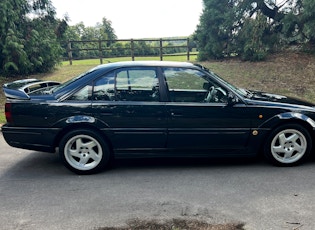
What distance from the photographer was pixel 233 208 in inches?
131

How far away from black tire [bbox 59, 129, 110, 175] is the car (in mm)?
13

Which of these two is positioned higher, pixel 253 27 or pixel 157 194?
pixel 253 27

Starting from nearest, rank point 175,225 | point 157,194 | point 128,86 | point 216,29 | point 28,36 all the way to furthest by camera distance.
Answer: point 175,225 < point 157,194 < point 128,86 < point 28,36 < point 216,29

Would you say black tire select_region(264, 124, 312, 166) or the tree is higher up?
the tree

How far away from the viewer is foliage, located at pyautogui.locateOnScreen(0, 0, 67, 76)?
10195 mm

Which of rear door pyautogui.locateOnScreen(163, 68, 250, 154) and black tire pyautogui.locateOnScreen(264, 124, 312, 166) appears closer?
rear door pyautogui.locateOnScreen(163, 68, 250, 154)

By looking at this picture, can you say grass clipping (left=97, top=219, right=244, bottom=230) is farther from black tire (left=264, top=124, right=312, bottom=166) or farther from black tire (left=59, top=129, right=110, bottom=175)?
black tire (left=264, top=124, right=312, bottom=166)

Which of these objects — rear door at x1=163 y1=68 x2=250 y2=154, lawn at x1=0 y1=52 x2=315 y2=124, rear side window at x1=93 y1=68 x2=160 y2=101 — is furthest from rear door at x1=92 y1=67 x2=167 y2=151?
lawn at x1=0 y1=52 x2=315 y2=124

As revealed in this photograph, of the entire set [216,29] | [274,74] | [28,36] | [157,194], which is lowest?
[157,194]

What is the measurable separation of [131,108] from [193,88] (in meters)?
0.98

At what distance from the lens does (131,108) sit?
167 inches

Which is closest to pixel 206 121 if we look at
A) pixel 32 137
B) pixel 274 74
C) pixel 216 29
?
pixel 32 137

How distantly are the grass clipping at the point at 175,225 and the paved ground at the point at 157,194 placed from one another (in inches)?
3.8

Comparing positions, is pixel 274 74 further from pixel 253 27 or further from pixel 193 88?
pixel 193 88
